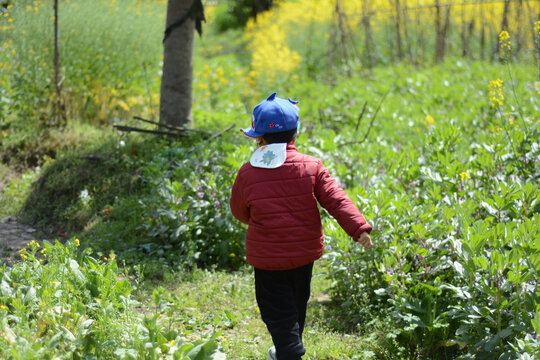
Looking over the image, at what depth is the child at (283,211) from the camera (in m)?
Answer: 2.62

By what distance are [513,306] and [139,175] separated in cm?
373

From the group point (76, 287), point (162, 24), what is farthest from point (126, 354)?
point (162, 24)

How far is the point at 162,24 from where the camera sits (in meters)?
9.43

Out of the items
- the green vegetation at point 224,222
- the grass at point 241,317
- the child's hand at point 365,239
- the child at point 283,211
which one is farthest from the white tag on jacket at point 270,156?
the grass at point 241,317

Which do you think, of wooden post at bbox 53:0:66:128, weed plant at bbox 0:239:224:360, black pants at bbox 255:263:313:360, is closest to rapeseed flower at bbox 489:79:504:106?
black pants at bbox 255:263:313:360

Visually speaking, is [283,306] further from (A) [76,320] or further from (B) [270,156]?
(A) [76,320]

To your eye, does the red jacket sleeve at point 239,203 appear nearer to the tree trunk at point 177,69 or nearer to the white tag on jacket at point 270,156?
the white tag on jacket at point 270,156

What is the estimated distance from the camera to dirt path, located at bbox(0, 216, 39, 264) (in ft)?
14.1

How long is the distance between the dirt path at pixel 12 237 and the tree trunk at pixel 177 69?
181 cm

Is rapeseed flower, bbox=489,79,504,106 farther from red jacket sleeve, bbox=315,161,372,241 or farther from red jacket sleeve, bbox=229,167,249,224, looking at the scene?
red jacket sleeve, bbox=229,167,249,224

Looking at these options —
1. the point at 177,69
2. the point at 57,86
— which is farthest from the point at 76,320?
the point at 57,86

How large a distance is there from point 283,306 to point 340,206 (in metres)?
0.56


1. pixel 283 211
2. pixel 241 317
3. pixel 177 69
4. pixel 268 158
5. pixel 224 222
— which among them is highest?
pixel 177 69

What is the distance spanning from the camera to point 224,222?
13.9 ft
